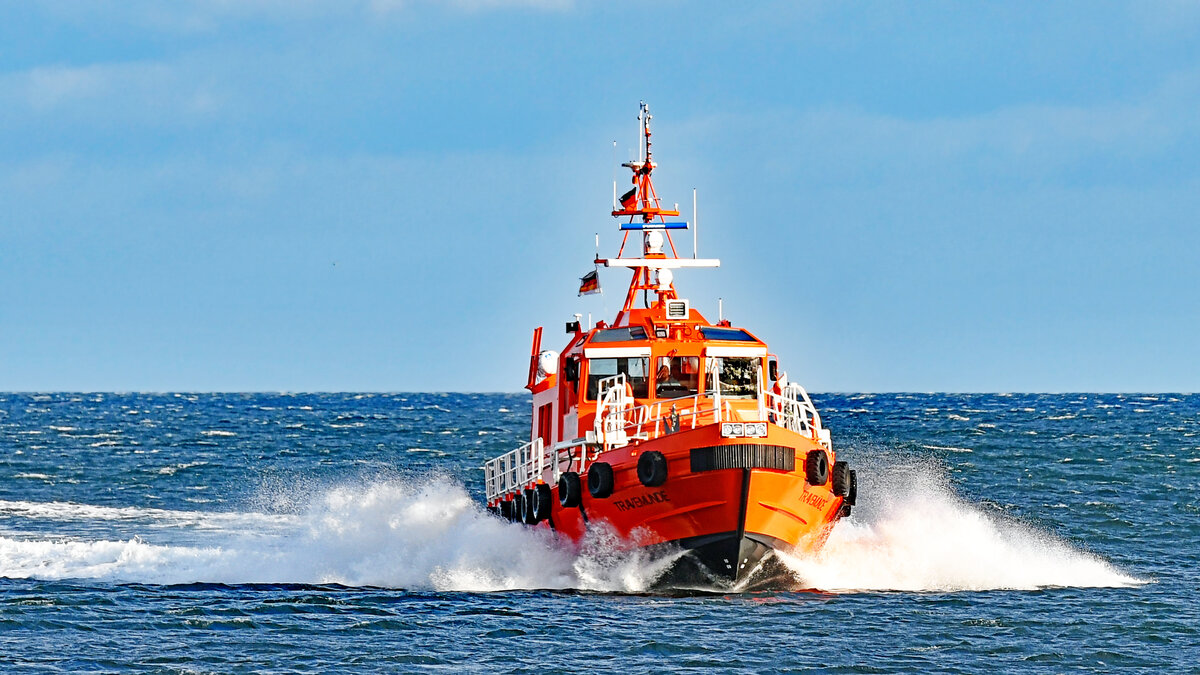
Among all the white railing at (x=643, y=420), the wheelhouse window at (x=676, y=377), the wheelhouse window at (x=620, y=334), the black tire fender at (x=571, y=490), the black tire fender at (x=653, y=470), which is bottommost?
the black tire fender at (x=571, y=490)

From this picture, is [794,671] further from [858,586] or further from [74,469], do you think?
[74,469]

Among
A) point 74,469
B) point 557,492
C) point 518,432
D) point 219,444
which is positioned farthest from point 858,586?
point 518,432

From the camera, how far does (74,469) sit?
46.4 meters

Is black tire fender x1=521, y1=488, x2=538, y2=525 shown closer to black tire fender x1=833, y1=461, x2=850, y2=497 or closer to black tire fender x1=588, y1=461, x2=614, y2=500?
black tire fender x1=588, y1=461, x2=614, y2=500

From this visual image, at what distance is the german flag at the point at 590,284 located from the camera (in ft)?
85.9

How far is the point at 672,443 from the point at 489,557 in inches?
166

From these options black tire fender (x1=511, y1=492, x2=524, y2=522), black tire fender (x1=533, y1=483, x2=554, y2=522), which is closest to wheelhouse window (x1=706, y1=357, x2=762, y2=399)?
black tire fender (x1=533, y1=483, x2=554, y2=522)

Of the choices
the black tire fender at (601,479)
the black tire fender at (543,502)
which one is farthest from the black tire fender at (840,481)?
→ the black tire fender at (543,502)

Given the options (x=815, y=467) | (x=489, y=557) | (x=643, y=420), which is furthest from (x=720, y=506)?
(x=489, y=557)

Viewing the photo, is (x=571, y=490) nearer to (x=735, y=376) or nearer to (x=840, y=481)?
(x=735, y=376)

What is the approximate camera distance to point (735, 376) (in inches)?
952

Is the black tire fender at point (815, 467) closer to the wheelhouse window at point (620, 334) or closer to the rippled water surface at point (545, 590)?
the rippled water surface at point (545, 590)

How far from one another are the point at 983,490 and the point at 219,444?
34701mm

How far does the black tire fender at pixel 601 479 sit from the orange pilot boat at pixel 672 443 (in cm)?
2
